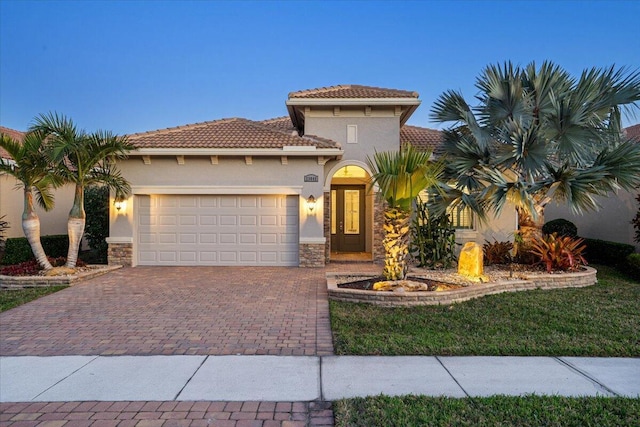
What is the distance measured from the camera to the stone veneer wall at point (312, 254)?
39.7 ft

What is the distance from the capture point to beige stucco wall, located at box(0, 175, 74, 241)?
12699 mm

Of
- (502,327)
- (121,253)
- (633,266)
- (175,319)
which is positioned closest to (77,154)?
(121,253)

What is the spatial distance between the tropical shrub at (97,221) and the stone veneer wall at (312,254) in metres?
6.91

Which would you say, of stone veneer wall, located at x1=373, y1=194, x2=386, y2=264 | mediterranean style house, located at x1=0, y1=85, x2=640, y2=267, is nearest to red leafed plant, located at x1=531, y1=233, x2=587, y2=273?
mediterranean style house, located at x1=0, y1=85, x2=640, y2=267

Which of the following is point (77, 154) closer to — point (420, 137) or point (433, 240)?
point (433, 240)

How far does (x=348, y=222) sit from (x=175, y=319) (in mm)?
9706

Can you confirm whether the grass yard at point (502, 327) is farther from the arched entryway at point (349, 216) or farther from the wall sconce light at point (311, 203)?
the arched entryway at point (349, 216)

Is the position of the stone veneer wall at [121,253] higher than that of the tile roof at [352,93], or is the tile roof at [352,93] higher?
the tile roof at [352,93]

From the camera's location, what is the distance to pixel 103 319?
254 inches

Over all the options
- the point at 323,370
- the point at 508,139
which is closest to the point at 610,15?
the point at 508,139

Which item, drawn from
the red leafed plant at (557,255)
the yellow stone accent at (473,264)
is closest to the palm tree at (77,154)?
the yellow stone accent at (473,264)

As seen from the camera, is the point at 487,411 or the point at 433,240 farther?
the point at 433,240

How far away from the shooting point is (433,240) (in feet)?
35.9

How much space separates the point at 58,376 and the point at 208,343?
5.74ft
